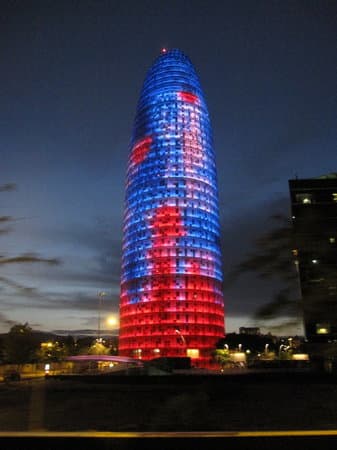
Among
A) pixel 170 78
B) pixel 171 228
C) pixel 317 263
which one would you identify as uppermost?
pixel 170 78

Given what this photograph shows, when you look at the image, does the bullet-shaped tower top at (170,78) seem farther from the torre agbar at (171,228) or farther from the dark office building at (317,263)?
the dark office building at (317,263)

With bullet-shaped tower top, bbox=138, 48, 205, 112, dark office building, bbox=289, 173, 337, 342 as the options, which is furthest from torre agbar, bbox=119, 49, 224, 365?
dark office building, bbox=289, 173, 337, 342

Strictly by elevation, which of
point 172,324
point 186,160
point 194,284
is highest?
point 186,160

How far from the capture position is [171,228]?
449 ft

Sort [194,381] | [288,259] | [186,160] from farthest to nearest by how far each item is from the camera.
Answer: [186,160], [194,381], [288,259]

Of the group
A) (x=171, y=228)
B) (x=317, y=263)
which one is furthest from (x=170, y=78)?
(x=317, y=263)

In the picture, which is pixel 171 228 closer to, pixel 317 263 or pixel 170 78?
pixel 170 78

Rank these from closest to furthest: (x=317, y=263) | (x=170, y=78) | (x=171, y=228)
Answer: (x=317, y=263)
(x=171, y=228)
(x=170, y=78)

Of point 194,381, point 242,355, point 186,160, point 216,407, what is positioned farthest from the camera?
point 186,160

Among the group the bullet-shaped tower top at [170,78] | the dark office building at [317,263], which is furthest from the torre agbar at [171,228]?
the dark office building at [317,263]

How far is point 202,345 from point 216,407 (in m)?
108

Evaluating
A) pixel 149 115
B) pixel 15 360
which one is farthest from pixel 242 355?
pixel 149 115
